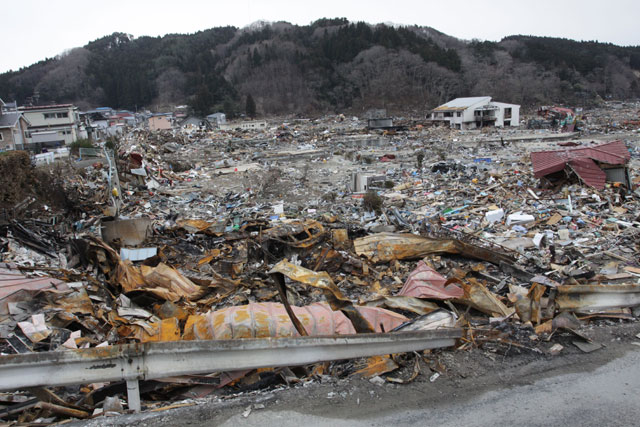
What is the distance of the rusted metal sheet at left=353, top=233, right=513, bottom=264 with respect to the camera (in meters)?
6.34

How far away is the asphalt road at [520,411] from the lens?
2.13 m

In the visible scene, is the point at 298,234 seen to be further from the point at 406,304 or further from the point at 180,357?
the point at 180,357

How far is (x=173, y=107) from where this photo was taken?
2552 inches

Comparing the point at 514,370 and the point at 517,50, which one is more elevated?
the point at 517,50

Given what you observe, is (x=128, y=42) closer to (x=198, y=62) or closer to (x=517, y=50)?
(x=198, y=62)

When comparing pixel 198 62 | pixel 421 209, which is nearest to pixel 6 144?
pixel 421 209

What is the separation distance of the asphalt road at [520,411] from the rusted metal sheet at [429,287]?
1.67 meters

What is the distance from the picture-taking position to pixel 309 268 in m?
6.44

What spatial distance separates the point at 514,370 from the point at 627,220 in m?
7.15

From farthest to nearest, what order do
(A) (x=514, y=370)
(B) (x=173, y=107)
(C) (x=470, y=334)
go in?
(B) (x=173, y=107) < (C) (x=470, y=334) < (A) (x=514, y=370)

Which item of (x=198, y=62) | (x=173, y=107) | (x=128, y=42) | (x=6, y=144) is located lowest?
(x=6, y=144)

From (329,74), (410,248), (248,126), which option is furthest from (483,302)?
(329,74)

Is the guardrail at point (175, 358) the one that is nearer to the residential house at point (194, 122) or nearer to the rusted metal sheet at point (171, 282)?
the rusted metal sheet at point (171, 282)

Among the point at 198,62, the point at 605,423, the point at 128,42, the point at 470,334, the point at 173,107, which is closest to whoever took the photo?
the point at 605,423
